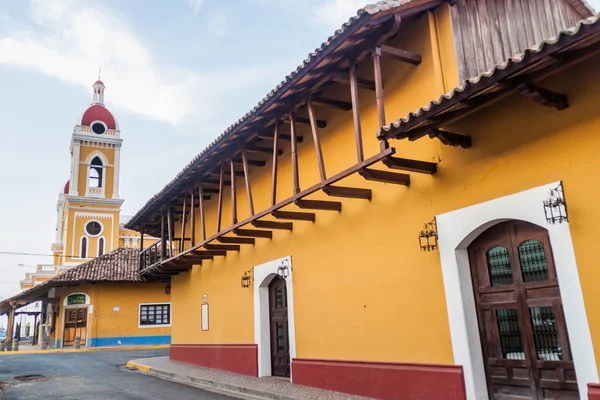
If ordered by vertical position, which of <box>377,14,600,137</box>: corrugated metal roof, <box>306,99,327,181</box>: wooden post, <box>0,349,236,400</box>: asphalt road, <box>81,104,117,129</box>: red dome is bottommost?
<box>0,349,236,400</box>: asphalt road

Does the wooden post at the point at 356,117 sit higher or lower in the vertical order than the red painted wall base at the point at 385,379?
higher

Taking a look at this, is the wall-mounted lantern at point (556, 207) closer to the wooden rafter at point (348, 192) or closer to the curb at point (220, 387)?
A: the wooden rafter at point (348, 192)

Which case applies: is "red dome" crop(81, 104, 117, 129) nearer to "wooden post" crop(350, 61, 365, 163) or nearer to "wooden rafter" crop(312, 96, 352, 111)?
"wooden rafter" crop(312, 96, 352, 111)

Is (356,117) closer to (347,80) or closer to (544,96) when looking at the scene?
(347,80)

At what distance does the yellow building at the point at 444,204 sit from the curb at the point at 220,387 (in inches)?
33.5

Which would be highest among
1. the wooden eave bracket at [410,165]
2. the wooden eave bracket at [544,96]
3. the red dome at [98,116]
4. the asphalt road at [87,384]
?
the red dome at [98,116]

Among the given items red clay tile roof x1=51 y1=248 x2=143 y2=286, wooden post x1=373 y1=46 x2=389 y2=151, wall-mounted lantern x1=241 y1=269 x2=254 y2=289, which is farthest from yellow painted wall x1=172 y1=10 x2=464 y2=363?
red clay tile roof x1=51 y1=248 x2=143 y2=286

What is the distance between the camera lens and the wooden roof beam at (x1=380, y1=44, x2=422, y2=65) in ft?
23.5

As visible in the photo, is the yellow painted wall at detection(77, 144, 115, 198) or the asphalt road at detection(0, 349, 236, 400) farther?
the yellow painted wall at detection(77, 144, 115, 198)

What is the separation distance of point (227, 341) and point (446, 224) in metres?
8.26

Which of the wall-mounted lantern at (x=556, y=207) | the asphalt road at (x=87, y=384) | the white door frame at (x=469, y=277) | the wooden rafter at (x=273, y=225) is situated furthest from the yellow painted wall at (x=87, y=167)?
the wall-mounted lantern at (x=556, y=207)

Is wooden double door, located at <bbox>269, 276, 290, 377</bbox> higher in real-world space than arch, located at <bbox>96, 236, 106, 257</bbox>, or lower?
lower

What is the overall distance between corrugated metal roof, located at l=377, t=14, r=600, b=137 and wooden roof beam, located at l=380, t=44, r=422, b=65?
166 cm

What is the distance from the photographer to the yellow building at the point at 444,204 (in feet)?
17.6
